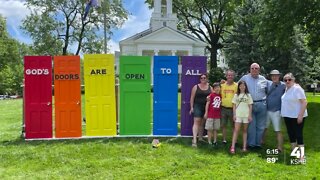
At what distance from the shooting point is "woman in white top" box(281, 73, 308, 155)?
7.50 meters

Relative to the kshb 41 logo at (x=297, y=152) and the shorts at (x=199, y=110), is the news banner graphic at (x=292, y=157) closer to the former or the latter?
the kshb 41 logo at (x=297, y=152)

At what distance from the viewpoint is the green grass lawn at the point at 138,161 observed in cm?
683

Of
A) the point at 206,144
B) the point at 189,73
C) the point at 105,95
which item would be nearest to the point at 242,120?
the point at 206,144

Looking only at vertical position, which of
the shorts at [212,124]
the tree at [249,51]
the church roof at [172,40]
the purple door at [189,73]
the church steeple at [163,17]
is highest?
the church steeple at [163,17]

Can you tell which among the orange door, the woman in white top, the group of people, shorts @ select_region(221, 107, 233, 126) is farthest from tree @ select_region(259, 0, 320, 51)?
the orange door

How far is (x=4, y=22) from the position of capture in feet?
196

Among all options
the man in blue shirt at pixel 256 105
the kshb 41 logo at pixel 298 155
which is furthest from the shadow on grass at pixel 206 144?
the man in blue shirt at pixel 256 105

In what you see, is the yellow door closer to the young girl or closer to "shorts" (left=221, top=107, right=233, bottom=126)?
"shorts" (left=221, top=107, right=233, bottom=126)

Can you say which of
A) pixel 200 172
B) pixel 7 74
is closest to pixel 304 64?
pixel 200 172

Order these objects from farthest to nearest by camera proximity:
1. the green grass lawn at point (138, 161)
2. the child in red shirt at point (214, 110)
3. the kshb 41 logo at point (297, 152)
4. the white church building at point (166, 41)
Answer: the white church building at point (166, 41), the child in red shirt at point (214, 110), the kshb 41 logo at point (297, 152), the green grass lawn at point (138, 161)

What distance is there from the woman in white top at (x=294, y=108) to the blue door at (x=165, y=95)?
2969 millimetres

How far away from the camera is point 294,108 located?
7586 millimetres

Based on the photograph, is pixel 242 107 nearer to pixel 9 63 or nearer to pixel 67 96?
pixel 67 96

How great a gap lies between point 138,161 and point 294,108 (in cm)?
322
